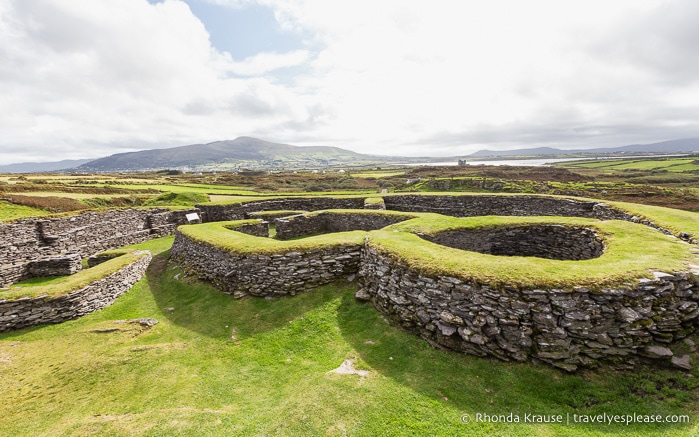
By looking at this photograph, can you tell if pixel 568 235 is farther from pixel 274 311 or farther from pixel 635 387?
pixel 274 311

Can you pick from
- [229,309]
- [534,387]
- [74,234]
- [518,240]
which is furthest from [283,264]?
[74,234]

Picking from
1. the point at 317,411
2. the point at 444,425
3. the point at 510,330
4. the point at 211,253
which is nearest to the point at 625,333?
the point at 510,330

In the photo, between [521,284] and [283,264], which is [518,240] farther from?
[283,264]

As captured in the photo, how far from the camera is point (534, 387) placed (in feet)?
23.0

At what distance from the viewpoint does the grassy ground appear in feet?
21.2

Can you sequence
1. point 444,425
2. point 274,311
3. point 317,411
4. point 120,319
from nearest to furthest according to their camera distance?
point 444,425 < point 317,411 < point 274,311 < point 120,319

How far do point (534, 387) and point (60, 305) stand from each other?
715 inches

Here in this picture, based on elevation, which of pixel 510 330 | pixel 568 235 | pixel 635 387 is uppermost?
pixel 568 235

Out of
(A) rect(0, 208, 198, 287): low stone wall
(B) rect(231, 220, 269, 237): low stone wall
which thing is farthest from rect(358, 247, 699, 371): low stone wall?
(A) rect(0, 208, 198, 287): low stone wall

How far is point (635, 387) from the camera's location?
261 inches

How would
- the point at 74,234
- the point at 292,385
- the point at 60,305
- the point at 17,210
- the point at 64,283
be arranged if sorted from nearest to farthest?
the point at 292,385 < the point at 60,305 < the point at 64,283 < the point at 74,234 < the point at 17,210

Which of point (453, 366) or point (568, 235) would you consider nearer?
point (453, 366)

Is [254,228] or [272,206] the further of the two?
[272,206]

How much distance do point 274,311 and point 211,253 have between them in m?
5.40
